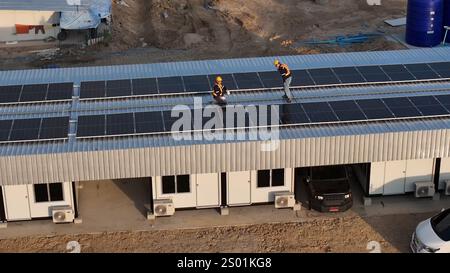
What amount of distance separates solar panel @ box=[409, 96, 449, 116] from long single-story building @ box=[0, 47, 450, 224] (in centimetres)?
7

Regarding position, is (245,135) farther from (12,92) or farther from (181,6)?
(181,6)

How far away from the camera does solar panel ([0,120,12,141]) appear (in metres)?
24.0

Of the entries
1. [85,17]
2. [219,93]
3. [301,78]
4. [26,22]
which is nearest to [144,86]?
[219,93]

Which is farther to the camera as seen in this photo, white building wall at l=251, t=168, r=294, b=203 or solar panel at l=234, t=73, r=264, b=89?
solar panel at l=234, t=73, r=264, b=89

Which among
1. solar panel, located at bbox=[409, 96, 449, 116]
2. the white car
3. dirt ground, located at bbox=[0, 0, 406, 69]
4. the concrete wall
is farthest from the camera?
the concrete wall

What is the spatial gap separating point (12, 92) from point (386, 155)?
45.5ft

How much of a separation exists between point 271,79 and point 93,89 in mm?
6805

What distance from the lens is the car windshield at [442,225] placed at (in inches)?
864

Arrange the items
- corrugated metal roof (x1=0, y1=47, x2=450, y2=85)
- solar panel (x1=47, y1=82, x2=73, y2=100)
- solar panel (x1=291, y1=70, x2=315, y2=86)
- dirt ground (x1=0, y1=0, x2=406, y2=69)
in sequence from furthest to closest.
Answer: dirt ground (x1=0, y1=0, x2=406, y2=69)
corrugated metal roof (x1=0, y1=47, x2=450, y2=85)
solar panel (x1=291, y1=70, x2=315, y2=86)
solar panel (x1=47, y1=82, x2=73, y2=100)

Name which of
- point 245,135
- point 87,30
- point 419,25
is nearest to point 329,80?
point 245,135

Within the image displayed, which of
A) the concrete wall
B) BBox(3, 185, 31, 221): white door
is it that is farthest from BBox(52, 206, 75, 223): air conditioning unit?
the concrete wall

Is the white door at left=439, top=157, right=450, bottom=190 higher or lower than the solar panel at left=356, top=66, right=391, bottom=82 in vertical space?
lower

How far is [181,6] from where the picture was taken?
47.7 m

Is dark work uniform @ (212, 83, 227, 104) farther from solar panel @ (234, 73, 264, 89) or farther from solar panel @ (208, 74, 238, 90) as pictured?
solar panel @ (234, 73, 264, 89)
